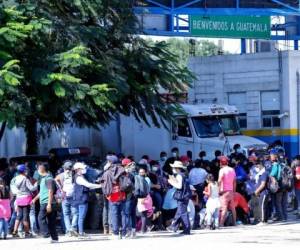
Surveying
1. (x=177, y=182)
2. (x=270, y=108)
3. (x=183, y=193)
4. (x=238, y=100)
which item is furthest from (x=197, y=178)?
(x=238, y=100)

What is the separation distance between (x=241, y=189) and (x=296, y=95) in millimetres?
12279

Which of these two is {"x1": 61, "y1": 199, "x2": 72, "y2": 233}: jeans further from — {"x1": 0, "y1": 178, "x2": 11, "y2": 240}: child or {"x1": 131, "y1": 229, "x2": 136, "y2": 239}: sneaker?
{"x1": 131, "y1": 229, "x2": 136, "y2": 239}: sneaker

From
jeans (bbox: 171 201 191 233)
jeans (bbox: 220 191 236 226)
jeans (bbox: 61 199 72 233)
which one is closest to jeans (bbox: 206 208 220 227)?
jeans (bbox: 220 191 236 226)

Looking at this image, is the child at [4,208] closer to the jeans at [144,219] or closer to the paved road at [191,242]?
the paved road at [191,242]

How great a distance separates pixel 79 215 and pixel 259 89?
18.1 meters

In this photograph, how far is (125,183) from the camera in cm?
1930

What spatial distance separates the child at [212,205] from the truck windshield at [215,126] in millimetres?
7471

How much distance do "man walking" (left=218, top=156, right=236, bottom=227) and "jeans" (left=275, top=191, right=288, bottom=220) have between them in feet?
5.00

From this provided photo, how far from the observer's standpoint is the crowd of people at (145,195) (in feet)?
63.7

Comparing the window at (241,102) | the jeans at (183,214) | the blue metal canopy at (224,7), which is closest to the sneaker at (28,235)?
the jeans at (183,214)

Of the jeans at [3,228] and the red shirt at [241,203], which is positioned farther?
the red shirt at [241,203]

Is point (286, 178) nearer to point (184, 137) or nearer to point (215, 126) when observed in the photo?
point (184, 137)

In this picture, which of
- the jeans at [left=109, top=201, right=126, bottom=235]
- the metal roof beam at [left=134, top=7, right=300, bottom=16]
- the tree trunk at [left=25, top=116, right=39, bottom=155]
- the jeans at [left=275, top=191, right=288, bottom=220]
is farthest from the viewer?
the metal roof beam at [left=134, top=7, right=300, bottom=16]

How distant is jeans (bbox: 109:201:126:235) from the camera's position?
1928 centimetres
